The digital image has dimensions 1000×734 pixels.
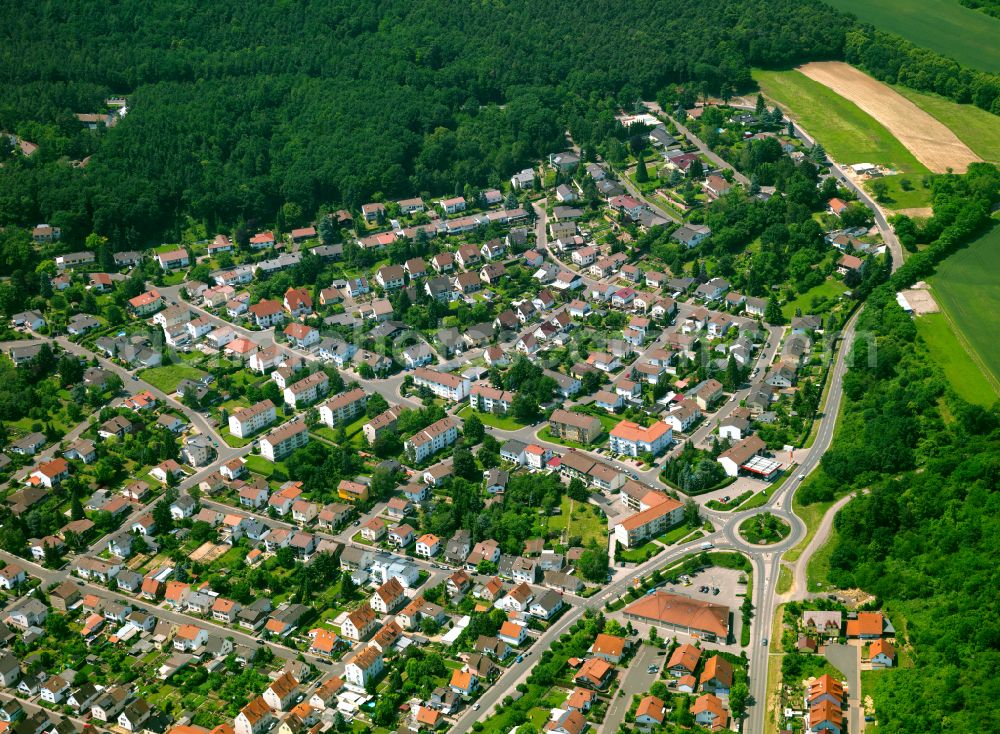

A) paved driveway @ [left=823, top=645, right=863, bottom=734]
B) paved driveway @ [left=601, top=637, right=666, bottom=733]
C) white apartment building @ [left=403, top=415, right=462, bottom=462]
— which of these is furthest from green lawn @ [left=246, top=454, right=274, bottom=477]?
paved driveway @ [left=823, top=645, right=863, bottom=734]

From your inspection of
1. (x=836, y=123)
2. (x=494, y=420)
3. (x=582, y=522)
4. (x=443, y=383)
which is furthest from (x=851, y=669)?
(x=836, y=123)

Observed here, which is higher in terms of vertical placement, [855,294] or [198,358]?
[855,294]

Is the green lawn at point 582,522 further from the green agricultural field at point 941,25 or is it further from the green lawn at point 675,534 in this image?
the green agricultural field at point 941,25

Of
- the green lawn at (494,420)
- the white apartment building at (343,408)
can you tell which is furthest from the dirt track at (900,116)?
the white apartment building at (343,408)

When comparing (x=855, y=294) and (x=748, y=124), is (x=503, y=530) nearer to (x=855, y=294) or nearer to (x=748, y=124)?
(x=855, y=294)

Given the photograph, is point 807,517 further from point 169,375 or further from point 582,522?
point 169,375

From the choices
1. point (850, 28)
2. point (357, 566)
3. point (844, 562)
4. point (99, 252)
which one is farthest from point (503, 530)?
point (850, 28)
